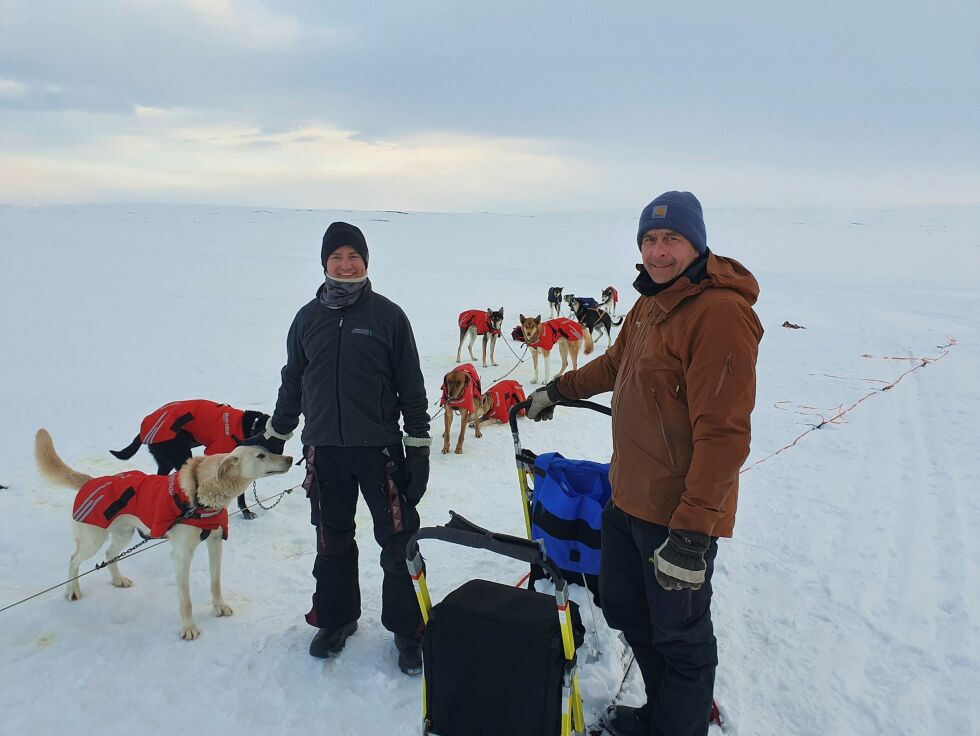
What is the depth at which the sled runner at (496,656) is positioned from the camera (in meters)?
1.83

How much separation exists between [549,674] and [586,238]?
4551 cm

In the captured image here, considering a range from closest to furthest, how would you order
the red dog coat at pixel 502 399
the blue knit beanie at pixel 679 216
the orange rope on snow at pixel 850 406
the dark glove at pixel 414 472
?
the blue knit beanie at pixel 679 216 → the dark glove at pixel 414 472 → the orange rope on snow at pixel 850 406 → the red dog coat at pixel 502 399

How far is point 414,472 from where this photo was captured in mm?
2826

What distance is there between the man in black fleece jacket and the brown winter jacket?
3.57 ft

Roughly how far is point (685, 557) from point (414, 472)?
4.65 ft

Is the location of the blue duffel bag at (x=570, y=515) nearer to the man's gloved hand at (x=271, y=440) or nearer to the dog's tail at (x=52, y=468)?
the man's gloved hand at (x=271, y=440)

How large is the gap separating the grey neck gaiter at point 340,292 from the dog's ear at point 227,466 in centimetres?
104

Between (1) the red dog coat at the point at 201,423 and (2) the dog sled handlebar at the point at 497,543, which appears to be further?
(1) the red dog coat at the point at 201,423

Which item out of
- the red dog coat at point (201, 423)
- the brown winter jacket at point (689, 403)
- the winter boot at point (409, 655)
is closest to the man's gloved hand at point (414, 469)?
the winter boot at point (409, 655)

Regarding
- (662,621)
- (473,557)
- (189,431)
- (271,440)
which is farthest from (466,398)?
(662,621)

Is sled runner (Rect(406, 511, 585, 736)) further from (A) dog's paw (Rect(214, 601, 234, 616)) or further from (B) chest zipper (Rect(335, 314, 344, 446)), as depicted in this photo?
(A) dog's paw (Rect(214, 601, 234, 616))

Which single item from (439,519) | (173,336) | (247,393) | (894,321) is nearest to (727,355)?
(439,519)

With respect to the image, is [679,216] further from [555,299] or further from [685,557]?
[555,299]

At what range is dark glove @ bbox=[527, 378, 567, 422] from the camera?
9.30ft
